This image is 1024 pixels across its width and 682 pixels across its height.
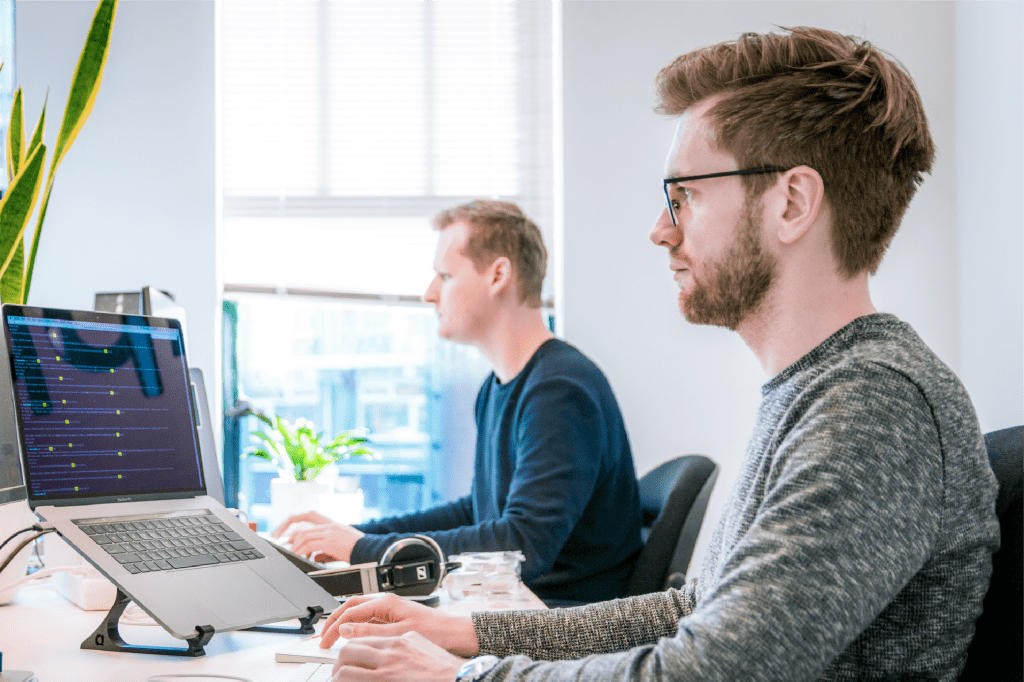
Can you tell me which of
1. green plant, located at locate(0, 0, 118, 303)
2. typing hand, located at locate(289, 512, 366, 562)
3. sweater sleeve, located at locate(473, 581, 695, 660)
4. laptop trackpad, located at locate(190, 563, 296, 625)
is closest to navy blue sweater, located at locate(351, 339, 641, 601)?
typing hand, located at locate(289, 512, 366, 562)

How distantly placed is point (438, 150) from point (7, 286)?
186cm

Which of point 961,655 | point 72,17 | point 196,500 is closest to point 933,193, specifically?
point 961,655

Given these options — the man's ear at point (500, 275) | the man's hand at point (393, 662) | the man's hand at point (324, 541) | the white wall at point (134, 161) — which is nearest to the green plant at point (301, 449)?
the white wall at point (134, 161)

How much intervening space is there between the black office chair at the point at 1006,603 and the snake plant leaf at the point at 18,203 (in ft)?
4.81

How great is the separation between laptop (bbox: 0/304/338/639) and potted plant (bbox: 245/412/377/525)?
146 centimetres

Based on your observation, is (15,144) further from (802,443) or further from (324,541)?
(802,443)

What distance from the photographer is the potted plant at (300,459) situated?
2674mm

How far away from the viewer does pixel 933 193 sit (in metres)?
2.80

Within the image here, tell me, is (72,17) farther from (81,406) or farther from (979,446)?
(979,446)

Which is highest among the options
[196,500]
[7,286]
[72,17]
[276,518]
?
[72,17]

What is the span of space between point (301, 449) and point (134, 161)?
1.29 meters

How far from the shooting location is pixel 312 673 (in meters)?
0.94

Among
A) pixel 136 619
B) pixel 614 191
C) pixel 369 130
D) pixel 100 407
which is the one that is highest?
pixel 369 130

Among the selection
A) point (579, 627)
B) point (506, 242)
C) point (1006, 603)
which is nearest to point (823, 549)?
point (1006, 603)
